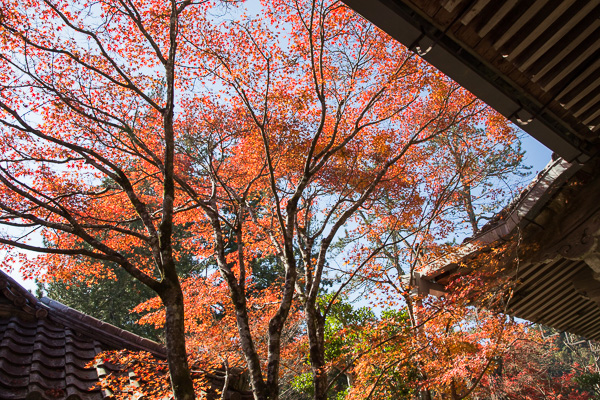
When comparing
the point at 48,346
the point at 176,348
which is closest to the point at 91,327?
the point at 48,346

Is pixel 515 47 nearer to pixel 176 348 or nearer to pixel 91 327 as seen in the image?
pixel 176 348

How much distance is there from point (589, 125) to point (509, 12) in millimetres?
1916

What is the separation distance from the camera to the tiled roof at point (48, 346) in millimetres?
4863

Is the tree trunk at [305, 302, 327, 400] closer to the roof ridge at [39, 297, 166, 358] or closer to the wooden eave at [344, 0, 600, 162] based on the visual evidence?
the roof ridge at [39, 297, 166, 358]

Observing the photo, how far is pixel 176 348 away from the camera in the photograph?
14.6 feet

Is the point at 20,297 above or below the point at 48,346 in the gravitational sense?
above

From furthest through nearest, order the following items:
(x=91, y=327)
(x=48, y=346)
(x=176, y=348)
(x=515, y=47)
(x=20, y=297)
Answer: (x=91, y=327)
(x=20, y=297)
(x=48, y=346)
(x=176, y=348)
(x=515, y=47)

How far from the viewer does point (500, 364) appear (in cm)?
1548

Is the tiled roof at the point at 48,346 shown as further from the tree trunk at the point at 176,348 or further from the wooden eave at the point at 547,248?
the wooden eave at the point at 547,248

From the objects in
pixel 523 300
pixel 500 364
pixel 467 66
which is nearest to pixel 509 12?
pixel 467 66

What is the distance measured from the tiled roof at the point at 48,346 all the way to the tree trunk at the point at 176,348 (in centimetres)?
182

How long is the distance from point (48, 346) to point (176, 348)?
118 inches

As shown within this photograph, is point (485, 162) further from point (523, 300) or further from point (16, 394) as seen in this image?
point (16, 394)

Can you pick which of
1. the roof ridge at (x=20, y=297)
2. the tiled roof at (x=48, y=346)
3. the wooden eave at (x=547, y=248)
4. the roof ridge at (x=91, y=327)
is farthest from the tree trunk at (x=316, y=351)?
the roof ridge at (x=20, y=297)
